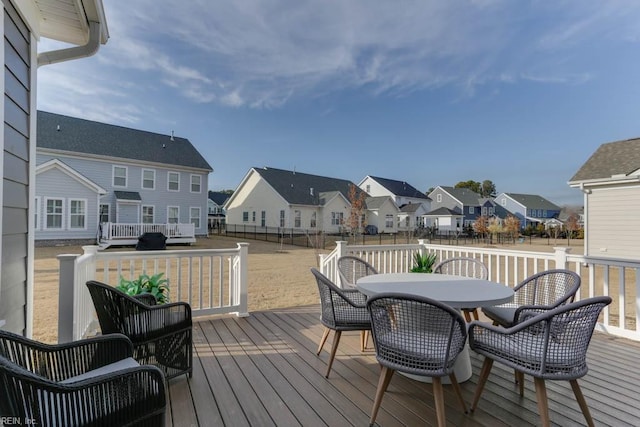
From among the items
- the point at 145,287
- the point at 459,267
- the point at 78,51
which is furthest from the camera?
the point at 459,267

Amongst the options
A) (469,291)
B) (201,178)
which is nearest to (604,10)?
(469,291)

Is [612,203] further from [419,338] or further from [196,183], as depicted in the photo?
[196,183]

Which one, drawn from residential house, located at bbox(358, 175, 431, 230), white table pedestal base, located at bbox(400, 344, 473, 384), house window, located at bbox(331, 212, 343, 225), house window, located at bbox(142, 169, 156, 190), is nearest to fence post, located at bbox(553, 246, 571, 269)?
white table pedestal base, located at bbox(400, 344, 473, 384)

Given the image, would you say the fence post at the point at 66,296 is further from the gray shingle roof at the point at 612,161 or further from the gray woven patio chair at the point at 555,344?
the gray shingle roof at the point at 612,161

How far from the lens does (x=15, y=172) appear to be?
78.1 inches

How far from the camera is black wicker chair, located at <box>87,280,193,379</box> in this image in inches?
85.7

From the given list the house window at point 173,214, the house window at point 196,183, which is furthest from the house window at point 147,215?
the house window at point 196,183

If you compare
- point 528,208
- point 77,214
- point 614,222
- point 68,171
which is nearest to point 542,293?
point 614,222

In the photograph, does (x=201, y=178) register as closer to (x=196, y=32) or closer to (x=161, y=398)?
(x=196, y=32)

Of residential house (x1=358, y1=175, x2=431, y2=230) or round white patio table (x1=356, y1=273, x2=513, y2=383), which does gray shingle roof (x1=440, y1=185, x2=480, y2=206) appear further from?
round white patio table (x1=356, y1=273, x2=513, y2=383)

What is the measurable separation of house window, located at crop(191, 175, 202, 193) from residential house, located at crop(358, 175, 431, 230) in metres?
19.6

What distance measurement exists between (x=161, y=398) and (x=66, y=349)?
65 centimetres

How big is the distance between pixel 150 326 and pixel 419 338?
77.1 inches

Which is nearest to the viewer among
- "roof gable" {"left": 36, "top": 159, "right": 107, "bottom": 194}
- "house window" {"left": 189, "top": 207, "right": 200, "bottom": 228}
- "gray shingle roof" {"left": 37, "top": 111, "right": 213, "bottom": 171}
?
"roof gable" {"left": 36, "top": 159, "right": 107, "bottom": 194}
